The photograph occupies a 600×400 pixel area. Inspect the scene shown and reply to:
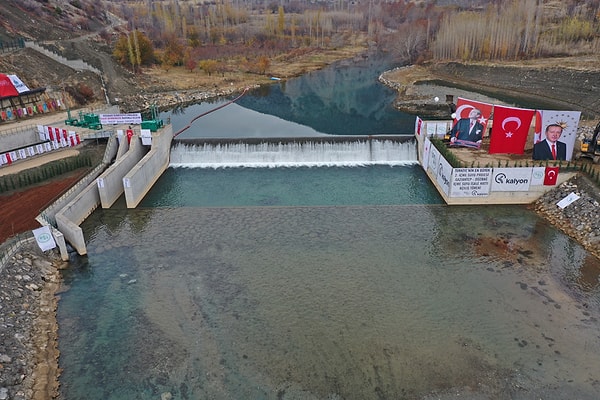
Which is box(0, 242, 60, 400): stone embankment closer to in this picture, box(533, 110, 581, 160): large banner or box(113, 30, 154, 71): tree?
box(533, 110, 581, 160): large banner

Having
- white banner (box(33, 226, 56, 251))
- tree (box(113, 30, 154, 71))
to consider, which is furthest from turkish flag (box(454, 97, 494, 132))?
tree (box(113, 30, 154, 71))

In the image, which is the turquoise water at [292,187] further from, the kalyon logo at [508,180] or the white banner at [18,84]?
the white banner at [18,84]

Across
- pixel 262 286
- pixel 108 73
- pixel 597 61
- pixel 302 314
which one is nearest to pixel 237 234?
pixel 262 286

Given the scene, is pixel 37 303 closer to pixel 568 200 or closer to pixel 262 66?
pixel 568 200

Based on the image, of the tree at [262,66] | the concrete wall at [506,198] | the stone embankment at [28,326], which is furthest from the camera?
the tree at [262,66]

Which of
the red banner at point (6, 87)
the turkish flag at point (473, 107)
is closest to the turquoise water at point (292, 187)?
the turkish flag at point (473, 107)

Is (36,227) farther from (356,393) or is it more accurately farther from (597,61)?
(597,61)
